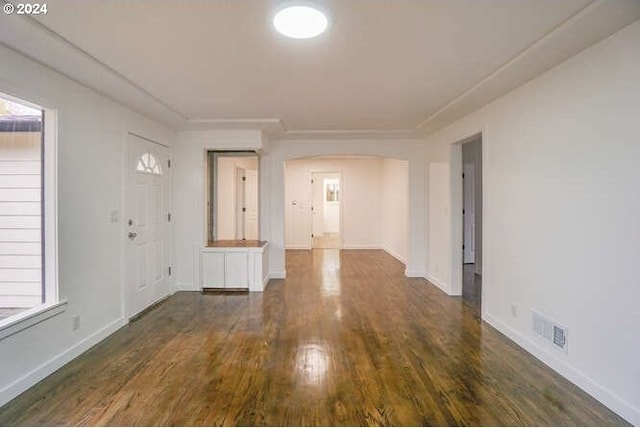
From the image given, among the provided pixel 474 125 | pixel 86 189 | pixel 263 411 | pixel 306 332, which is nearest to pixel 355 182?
pixel 474 125

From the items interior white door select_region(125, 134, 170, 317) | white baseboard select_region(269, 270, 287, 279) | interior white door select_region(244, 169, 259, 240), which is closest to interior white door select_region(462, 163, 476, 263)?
white baseboard select_region(269, 270, 287, 279)

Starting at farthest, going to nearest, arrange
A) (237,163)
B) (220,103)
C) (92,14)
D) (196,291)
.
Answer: (237,163) < (196,291) < (220,103) < (92,14)

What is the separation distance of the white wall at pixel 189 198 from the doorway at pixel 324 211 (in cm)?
497

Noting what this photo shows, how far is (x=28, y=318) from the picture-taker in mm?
2555

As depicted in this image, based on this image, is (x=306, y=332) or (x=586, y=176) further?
(x=306, y=332)

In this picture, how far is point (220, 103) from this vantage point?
13.2 ft

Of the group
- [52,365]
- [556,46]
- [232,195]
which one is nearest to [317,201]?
[232,195]

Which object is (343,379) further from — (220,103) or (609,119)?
(220,103)

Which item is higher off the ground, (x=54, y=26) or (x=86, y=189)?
(x=54, y=26)

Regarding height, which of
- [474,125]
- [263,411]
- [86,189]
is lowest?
[263,411]

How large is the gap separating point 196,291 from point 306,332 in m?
2.41

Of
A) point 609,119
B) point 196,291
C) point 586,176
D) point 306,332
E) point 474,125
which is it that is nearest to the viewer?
point 609,119

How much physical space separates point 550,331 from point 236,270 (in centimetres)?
393

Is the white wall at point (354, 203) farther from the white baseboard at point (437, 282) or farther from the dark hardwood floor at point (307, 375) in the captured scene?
the dark hardwood floor at point (307, 375)
